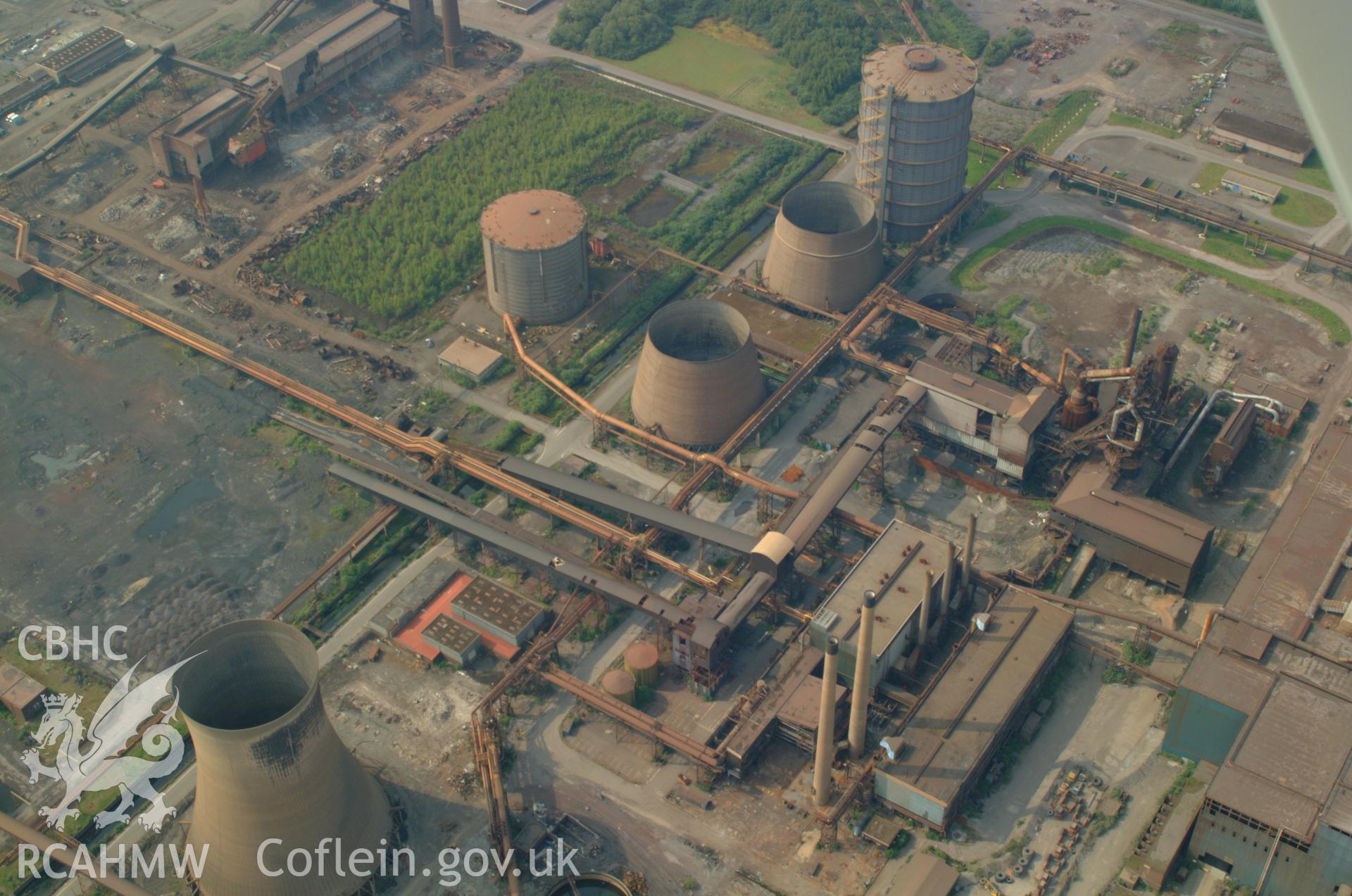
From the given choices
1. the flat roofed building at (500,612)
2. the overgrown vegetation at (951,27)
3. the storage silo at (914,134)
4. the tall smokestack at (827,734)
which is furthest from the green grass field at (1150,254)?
the tall smokestack at (827,734)

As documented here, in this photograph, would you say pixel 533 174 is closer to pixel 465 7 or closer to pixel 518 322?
pixel 518 322

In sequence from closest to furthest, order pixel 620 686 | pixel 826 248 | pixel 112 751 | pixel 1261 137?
pixel 112 751 < pixel 620 686 < pixel 826 248 < pixel 1261 137

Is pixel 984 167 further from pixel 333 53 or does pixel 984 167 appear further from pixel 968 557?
pixel 333 53

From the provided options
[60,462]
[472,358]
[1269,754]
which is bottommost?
[60,462]

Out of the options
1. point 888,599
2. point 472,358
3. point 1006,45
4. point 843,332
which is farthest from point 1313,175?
point 472,358

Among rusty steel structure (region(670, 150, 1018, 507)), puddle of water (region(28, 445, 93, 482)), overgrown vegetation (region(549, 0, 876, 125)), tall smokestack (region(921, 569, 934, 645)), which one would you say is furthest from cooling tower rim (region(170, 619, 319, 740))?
overgrown vegetation (region(549, 0, 876, 125))

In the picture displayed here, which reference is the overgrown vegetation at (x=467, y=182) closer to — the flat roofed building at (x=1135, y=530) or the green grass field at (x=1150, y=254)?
the green grass field at (x=1150, y=254)

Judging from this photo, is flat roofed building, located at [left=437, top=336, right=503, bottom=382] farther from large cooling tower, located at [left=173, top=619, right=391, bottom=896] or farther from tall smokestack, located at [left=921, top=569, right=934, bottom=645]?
large cooling tower, located at [left=173, top=619, right=391, bottom=896]
